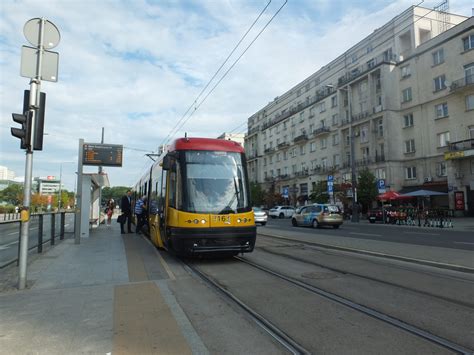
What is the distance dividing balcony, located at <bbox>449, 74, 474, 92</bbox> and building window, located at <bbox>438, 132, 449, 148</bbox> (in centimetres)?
457

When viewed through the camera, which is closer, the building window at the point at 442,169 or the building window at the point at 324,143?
the building window at the point at 442,169

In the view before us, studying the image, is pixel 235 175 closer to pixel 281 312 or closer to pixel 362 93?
pixel 281 312

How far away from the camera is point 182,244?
28.8 feet

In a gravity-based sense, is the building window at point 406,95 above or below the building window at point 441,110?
above

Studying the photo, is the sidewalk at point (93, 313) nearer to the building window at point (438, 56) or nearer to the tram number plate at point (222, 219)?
the tram number plate at point (222, 219)

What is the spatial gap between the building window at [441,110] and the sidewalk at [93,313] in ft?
125

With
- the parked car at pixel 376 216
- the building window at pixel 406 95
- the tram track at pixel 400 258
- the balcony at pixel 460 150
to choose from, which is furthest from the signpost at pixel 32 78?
the building window at pixel 406 95

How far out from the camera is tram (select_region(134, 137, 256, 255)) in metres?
8.83

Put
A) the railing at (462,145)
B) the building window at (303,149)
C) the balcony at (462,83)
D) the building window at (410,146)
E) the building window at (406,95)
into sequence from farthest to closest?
the building window at (303,149)
the building window at (406,95)
the building window at (410,146)
the balcony at (462,83)
the railing at (462,145)

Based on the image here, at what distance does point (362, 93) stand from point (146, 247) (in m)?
42.7

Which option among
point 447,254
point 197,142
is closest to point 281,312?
point 197,142

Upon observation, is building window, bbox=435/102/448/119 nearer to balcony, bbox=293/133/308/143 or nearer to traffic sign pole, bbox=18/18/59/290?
balcony, bbox=293/133/308/143

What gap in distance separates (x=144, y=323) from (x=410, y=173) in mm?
43171

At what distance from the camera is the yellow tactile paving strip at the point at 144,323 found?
A: 4.08 metres
